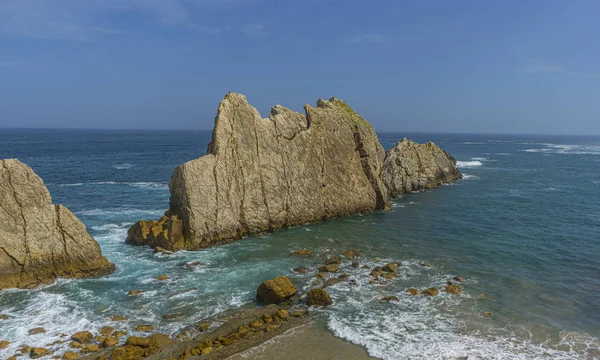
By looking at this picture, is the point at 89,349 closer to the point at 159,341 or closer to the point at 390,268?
the point at 159,341

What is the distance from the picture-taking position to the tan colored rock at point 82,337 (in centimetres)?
2045

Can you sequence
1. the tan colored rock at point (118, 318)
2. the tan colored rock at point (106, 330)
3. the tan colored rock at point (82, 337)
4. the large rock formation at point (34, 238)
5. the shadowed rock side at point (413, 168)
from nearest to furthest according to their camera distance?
the tan colored rock at point (82, 337) → the tan colored rock at point (106, 330) → the tan colored rock at point (118, 318) → the large rock formation at point (34, 238) → the shadowed rock side at point (413, 168)

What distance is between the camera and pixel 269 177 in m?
41.7

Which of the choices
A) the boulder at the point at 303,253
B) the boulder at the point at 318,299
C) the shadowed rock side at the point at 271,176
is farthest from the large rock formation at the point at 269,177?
the boulder at the point at 318,299

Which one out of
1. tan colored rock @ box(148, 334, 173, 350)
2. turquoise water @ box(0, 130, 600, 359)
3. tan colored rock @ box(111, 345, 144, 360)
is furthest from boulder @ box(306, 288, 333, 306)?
tan colored rock @ box(111, 345, 144, 360)

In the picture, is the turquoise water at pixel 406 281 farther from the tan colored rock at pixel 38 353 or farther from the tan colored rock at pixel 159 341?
the tan colored rock at pixel 159 341

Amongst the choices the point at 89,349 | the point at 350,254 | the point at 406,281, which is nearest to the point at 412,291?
the point at 406,281

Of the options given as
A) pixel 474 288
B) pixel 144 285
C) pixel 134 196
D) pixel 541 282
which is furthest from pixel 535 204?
pixel 134 196

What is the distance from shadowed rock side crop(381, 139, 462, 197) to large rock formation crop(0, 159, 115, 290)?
43728mm

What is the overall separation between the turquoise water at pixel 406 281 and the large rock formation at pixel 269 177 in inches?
76.3

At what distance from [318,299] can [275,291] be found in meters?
2.69

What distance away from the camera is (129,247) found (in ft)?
117

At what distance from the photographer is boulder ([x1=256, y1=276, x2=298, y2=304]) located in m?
25.0

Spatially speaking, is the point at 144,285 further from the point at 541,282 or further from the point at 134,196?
the point at 134,196
